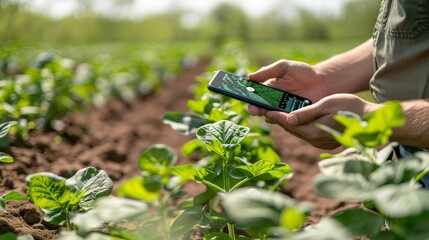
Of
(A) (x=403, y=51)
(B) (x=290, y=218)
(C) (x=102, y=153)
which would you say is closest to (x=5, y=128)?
(B) (x=290, y=218)

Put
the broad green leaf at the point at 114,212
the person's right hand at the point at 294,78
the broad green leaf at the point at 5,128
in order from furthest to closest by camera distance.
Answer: the person's right hand at the point at 294,78 < the broad green leaf at the point at 5,128 < the broad green leaf at the point at 114,212

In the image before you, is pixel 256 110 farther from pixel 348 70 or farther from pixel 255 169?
pixel 348 70

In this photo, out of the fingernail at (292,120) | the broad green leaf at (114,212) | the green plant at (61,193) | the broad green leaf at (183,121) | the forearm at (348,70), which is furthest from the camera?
the forearm at (348,70)

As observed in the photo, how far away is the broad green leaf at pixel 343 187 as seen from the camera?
3.99 ft

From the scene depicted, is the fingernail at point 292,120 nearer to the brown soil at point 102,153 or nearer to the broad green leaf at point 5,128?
the brown soil at point 102,153

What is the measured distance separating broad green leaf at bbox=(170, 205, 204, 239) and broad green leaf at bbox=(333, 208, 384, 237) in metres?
0.85

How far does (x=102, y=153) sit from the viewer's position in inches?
171

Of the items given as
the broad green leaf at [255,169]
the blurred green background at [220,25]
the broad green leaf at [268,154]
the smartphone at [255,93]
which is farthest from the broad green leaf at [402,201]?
the blurred green background at [220,25]

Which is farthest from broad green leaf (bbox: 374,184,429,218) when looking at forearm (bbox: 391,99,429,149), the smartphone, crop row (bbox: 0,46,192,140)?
crop row (bbox: 0,46,192,140)

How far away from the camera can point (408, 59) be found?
254cm

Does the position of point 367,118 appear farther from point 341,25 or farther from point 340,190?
point 341,25

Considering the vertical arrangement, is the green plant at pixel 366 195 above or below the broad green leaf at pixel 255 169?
above

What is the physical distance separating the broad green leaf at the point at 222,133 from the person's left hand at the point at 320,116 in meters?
0.33

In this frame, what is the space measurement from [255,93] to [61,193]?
1089 millimetres
